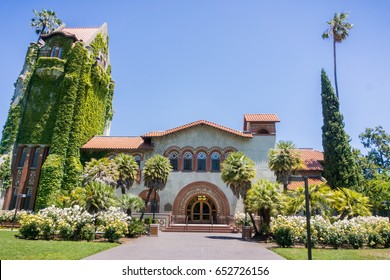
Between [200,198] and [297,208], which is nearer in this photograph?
[297,208]

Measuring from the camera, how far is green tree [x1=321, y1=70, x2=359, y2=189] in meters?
29.7

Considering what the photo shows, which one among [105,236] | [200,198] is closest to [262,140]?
[200,198]

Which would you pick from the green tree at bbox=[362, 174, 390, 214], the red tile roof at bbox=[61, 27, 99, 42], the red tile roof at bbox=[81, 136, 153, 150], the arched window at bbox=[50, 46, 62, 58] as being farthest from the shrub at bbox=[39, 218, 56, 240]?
the green tree at bbox=[362, 174, 390, 214]

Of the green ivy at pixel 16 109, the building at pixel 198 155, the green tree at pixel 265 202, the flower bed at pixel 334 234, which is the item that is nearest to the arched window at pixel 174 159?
the building at pixel 198 155

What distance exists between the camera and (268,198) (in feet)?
67.8

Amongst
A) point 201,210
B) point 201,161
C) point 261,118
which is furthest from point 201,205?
point 261,118

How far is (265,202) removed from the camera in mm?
20484

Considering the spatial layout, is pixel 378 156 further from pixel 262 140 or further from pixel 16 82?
pixel 16 82

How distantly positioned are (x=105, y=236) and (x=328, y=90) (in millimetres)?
29852

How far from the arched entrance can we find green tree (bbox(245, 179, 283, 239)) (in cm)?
818

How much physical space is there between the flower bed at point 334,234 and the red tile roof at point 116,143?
1890 centimetres

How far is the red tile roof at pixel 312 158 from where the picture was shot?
31.2 m

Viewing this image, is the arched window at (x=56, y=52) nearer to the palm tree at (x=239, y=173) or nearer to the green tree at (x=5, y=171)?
the green tree at (x=5, y=171)

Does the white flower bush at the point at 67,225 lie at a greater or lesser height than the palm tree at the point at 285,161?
lesser
